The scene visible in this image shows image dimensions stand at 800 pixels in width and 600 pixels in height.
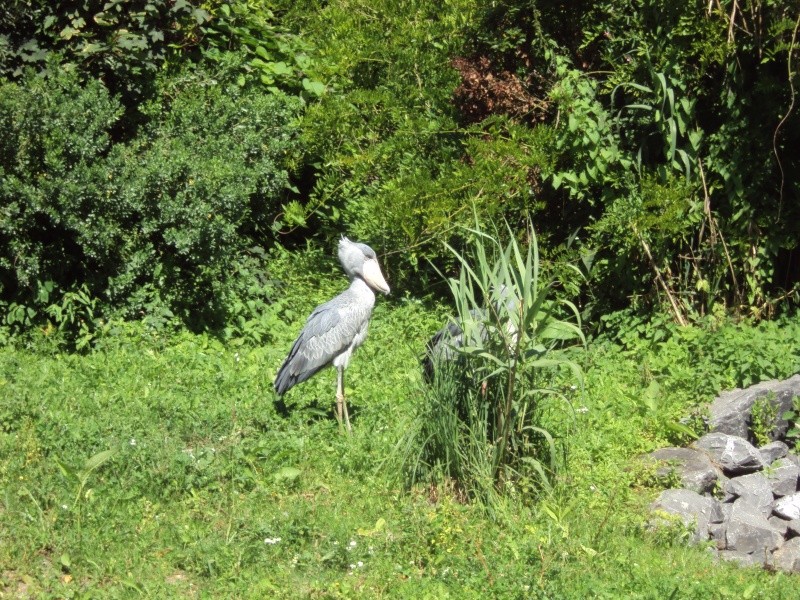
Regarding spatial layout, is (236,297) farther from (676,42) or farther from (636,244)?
(676,42)

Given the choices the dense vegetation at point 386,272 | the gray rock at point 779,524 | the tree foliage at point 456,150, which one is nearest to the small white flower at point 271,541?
the dense vegetation at point 386,272

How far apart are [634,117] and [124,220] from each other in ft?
12.9

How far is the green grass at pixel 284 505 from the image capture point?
5.46 m

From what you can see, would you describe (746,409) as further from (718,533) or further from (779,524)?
(718,533)

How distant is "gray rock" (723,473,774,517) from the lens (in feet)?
21.8

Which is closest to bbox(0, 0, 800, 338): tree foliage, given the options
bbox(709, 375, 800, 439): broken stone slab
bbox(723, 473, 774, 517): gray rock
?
bbox(709, 375, 800, 439): broken stone slab

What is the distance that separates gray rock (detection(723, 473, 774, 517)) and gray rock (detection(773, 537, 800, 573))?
1.01 feet

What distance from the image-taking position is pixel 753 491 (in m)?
6.70

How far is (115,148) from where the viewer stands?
8586 mm

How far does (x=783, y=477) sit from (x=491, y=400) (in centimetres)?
194

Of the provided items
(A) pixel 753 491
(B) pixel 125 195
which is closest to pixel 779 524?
(A) pixel 753 491

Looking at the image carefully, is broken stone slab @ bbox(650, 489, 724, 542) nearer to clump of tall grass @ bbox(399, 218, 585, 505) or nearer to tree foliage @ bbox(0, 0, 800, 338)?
clump of tall grass @ bbox(399, 218, 585, 505)

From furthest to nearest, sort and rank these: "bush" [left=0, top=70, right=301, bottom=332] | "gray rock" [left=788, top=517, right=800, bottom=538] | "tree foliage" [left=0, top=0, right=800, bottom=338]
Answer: "tree foliage" [left=0, top=0, right=800, bottom=338] → "bush" [left=0, top=70, right=301, bottom=332] → "gray rock" [left=788, top=517, right=800, bottom=538]

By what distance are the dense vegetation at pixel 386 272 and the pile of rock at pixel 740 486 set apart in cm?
20
